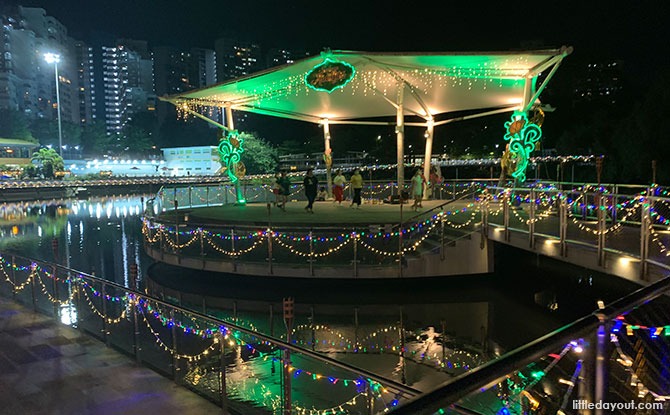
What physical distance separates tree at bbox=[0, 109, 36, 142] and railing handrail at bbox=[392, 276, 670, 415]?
87.3m

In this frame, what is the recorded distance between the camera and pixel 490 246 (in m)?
12.7

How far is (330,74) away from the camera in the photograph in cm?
1442

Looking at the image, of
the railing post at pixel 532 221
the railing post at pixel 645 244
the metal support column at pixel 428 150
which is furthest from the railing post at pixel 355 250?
the metal support column at pixel 428 150

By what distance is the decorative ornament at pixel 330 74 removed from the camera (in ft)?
46.5

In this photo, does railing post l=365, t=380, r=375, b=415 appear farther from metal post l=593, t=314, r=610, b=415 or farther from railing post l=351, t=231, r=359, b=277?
railing post l=351, t=231, r=359, b=277

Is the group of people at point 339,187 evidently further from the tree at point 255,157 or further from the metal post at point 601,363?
the tree at point 255,157

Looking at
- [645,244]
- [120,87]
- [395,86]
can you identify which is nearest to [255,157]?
[395,86]

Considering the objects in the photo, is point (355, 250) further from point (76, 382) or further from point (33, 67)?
point (33, 67)

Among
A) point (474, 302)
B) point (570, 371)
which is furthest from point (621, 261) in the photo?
point (474, 302)

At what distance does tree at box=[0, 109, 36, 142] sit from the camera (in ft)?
248

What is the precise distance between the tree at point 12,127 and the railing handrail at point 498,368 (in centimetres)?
8730

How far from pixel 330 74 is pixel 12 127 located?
259ft

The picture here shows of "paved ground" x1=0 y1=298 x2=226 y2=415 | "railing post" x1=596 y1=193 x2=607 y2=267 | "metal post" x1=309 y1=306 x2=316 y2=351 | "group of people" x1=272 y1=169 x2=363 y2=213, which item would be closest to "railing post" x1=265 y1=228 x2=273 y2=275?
"metal post" x1=309 y1=306 x2=316 y2=351

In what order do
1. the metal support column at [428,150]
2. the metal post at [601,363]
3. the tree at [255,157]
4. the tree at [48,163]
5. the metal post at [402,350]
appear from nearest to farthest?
the metal post at [601,363]
the metal post at [402,350]
the metal support column at [428,150]
the tree at [255,157]
the tree at [48,163]
